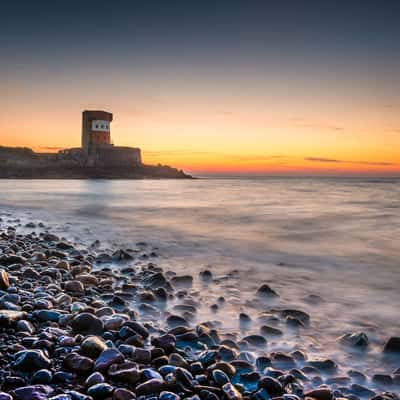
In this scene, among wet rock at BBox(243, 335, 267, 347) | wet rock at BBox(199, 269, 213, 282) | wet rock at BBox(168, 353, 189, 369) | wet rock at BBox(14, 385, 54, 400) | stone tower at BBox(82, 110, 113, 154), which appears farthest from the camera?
stone tower at BBox(82, 110, 113, 154)

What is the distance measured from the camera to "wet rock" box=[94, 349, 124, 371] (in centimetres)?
206

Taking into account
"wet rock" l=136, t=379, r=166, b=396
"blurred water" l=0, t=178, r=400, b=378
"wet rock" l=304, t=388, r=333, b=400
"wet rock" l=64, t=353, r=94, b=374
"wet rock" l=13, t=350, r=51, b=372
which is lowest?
"blurred water" l=0, t=178, r=400, b=378

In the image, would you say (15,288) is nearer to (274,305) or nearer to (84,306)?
(84,306)

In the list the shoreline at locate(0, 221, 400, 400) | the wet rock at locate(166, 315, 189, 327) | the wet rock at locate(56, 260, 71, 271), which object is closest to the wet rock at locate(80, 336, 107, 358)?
the shoreline at locate(0, 221, 400, 400)

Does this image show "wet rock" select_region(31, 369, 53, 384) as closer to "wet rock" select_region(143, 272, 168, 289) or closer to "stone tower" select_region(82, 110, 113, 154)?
"wet rock" select_region(143, 272, 168, 289)

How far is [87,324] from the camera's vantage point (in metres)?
2.62

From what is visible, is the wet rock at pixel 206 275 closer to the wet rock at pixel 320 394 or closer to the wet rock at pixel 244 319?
the wet rock at pixel 244 319

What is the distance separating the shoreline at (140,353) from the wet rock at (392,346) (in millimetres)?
11

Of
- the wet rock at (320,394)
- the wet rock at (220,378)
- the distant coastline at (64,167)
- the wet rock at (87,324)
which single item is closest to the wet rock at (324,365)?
the wet rock at (320,394)

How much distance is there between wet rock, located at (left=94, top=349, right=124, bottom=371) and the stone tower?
67949 mm

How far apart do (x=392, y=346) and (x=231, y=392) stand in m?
1.57

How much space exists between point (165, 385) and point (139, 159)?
249 feet

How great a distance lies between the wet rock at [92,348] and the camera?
87.3 inches

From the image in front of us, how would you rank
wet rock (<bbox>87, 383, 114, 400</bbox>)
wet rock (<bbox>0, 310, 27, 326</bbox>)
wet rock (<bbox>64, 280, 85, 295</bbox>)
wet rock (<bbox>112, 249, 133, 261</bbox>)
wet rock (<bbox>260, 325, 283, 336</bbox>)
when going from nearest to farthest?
wet rock (<bbox>87, 383, 114, 400</bbox>), wet rock (<bbox>0, 310, 27, 326</bbox>), wet rock (<bbox>260, 325, 283, 336</bbox>), wet rock (<bbox>64, 280, 85, 295</bbox>), wet rock (<bbox>112, 249, 133, 261</bbox>)
